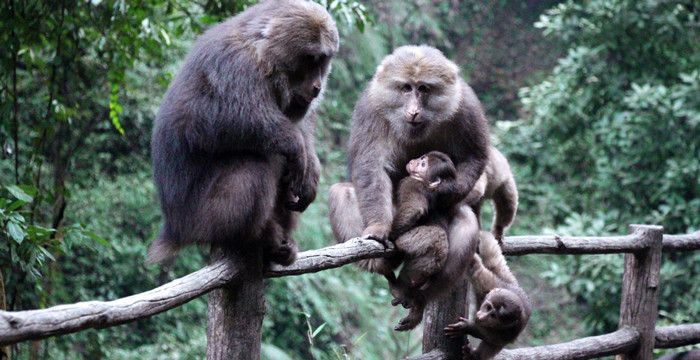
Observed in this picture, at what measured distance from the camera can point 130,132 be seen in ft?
23.7

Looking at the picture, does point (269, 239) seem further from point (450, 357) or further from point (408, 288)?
point (450, 357)

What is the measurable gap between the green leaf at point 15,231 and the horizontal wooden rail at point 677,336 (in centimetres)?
325

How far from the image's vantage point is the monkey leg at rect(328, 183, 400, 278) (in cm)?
373

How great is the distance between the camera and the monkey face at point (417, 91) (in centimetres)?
368

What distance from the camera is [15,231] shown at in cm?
308

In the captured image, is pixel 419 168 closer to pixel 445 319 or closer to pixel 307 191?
pixel 307 191

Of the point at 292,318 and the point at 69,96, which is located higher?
the point at 69,96

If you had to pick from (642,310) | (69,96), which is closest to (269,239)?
(642,310)

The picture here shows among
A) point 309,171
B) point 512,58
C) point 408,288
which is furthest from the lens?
point 512,58

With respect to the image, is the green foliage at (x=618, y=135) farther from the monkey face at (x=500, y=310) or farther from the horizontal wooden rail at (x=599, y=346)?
the monkey face at (x=500, y=310)

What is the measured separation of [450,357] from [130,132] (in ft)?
14.1

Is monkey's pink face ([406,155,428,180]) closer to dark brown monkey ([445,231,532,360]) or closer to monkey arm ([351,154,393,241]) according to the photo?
→ monkey arm ([351,154,393,241])

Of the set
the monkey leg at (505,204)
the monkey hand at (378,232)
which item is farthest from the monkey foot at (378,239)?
the monkey leg at (505,204)

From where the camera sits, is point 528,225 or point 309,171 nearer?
point 309,171
